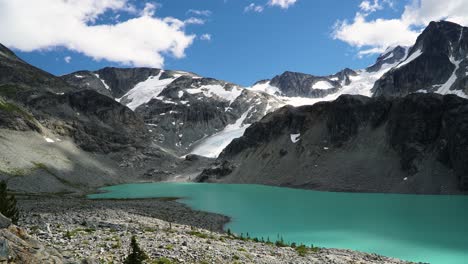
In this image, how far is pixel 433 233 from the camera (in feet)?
158

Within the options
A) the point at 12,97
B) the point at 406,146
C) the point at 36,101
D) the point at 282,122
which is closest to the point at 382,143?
the point at 406,146

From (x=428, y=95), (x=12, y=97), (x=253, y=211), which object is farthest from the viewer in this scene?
(x=12, y=97)

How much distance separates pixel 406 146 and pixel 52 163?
10763cm

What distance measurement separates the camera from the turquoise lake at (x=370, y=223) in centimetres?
4075

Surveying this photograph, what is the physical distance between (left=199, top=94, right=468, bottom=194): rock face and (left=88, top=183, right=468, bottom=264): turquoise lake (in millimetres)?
17466

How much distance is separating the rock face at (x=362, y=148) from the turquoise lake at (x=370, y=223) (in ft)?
57.3

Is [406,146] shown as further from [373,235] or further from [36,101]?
[36,101]

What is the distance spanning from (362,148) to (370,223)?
7636cm

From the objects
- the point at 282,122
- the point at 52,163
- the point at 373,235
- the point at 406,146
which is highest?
the point at 282,122

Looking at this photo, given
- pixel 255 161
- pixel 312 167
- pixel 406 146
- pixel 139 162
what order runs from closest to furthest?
pixel 406 146
pixel 312 167
pixel 255 161
pixel 139 162

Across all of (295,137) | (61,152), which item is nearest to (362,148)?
(295,137)

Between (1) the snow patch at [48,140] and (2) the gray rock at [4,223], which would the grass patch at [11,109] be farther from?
(2) the gray rock at [4,223]

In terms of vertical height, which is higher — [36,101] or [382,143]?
[36,101]

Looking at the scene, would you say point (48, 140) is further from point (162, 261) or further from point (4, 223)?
point (4, 223)
